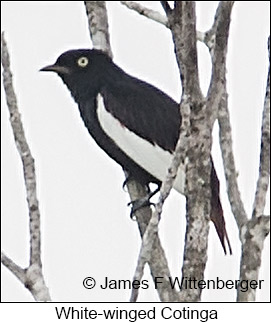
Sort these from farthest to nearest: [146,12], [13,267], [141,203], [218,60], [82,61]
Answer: [82,61], [141,203], [146,12], [13,267], [218,60]

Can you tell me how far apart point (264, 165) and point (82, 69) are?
8.07 ft

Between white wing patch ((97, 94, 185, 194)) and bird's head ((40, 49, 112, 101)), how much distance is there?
34 centimetres

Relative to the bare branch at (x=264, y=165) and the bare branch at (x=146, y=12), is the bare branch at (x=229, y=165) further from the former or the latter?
the bare branch at (x=146, y=12)

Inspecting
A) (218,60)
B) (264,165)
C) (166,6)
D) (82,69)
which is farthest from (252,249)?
(82,69)

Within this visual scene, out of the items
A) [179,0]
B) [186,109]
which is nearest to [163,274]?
[186,109]

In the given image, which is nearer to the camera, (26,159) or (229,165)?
(26,159)

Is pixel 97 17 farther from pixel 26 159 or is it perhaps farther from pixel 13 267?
pixel 13 267

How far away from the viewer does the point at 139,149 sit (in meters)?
5.98

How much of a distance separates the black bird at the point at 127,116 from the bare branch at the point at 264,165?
3.55ft

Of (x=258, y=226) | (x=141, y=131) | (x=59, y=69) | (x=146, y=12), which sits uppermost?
(x=59, y=69)

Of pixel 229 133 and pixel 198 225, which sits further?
pixel 229 133

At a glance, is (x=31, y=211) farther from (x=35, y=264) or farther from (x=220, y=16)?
(x=220, y=16)

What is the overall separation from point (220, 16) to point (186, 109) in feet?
1.18
